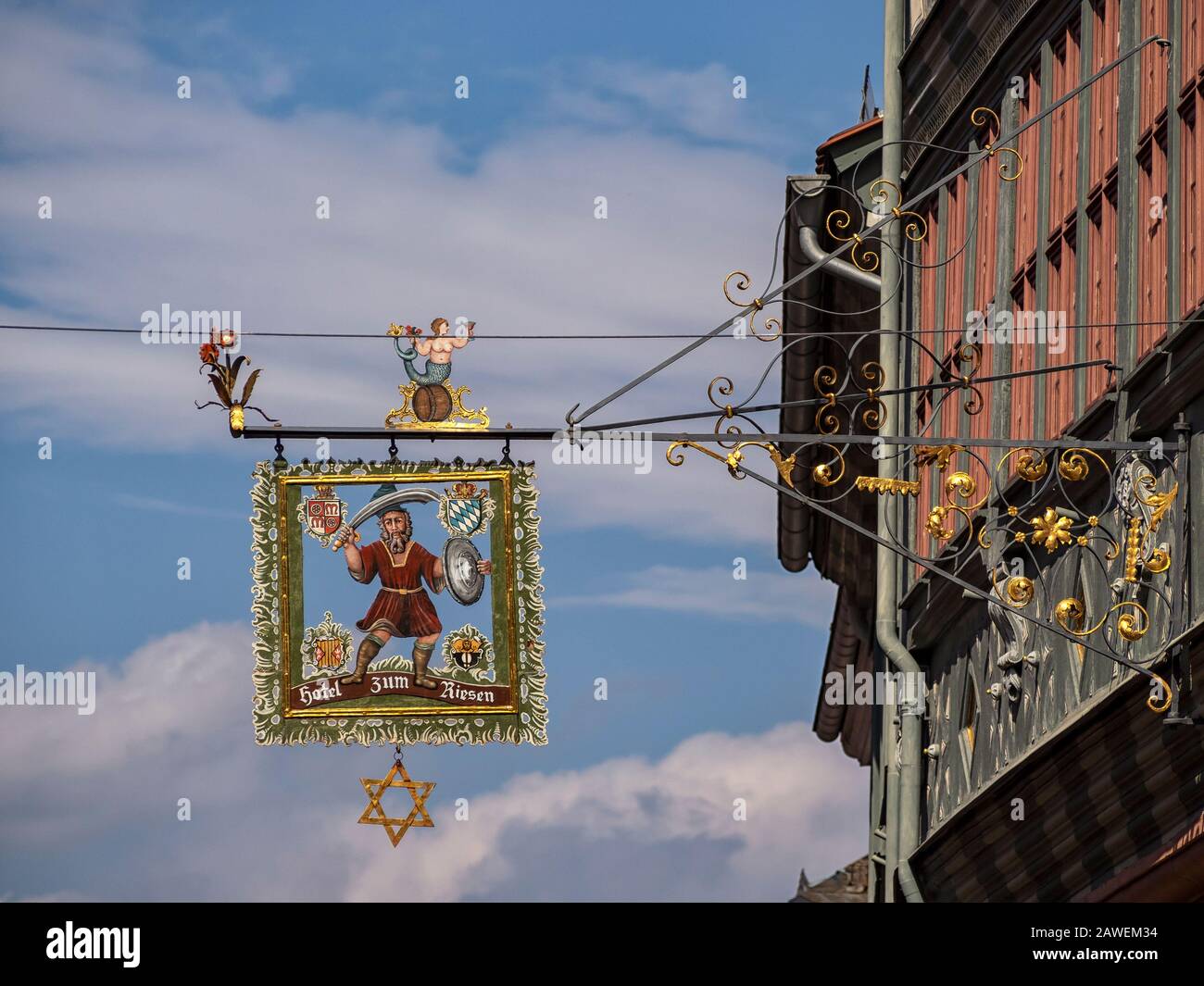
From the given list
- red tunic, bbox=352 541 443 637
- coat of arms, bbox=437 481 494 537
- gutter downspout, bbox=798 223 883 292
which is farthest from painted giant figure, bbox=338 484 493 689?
gutter downspout, bbox=798 223 883 292

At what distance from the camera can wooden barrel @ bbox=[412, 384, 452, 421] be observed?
56.7ft

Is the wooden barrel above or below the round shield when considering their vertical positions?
above

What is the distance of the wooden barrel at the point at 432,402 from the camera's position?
1730cm

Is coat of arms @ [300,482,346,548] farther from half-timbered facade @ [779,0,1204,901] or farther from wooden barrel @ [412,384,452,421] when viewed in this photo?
half-timbered facade @ [779,0,1204,901]

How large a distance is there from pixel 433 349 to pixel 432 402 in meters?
0.39

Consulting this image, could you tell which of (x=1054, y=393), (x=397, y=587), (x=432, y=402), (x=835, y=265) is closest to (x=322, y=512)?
(x=397, y=587)

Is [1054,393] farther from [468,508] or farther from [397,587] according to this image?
Result: [397,587]

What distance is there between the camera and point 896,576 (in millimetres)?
20484

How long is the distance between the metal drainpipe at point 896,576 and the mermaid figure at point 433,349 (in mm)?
3799

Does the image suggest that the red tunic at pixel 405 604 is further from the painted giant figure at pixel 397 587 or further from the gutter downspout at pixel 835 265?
the gutter downspout at pixel 835 265

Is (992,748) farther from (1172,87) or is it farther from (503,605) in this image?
(1172,87)

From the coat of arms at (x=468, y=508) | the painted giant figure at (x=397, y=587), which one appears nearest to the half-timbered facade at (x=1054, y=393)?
the coat of arms at (x=468, y=508)

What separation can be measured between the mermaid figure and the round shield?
1325 millimetres
